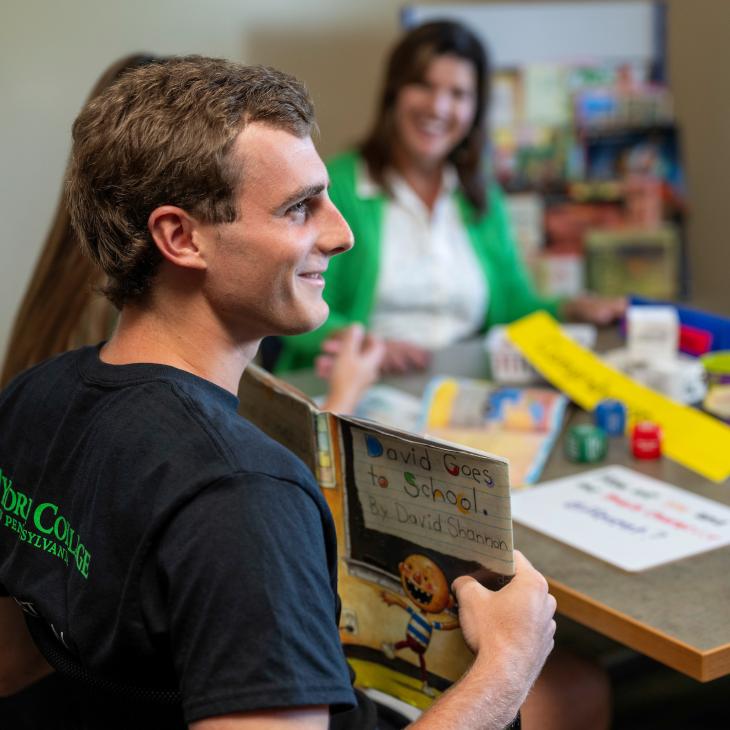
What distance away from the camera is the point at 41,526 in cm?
107

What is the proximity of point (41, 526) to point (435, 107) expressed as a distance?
1900 mm

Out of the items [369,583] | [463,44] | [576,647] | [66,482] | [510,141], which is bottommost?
[576,647]

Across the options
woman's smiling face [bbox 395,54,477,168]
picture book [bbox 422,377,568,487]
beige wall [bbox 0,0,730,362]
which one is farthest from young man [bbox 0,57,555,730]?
beige wall [bbox 0,0,730,362]

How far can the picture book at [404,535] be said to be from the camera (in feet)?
3.57

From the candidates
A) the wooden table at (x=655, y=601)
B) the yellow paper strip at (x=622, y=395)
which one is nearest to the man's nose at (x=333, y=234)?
the wooden table at (x=655, y=601)

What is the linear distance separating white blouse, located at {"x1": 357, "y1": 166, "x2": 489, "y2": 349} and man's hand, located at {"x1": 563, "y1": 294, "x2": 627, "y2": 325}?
1.06 feet

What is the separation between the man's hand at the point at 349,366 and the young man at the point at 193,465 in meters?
0.88

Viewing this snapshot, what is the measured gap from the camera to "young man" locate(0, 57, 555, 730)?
2.85 ft

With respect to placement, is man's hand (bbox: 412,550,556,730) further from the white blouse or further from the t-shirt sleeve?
the white blouse

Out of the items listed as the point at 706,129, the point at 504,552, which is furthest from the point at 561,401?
the point at 706,129

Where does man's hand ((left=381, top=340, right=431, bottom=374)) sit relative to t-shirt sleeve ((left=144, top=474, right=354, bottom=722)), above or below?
below

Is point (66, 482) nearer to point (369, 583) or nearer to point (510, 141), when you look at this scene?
point (369, 583)

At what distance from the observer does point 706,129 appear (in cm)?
419

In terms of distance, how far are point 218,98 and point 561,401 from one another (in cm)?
114
